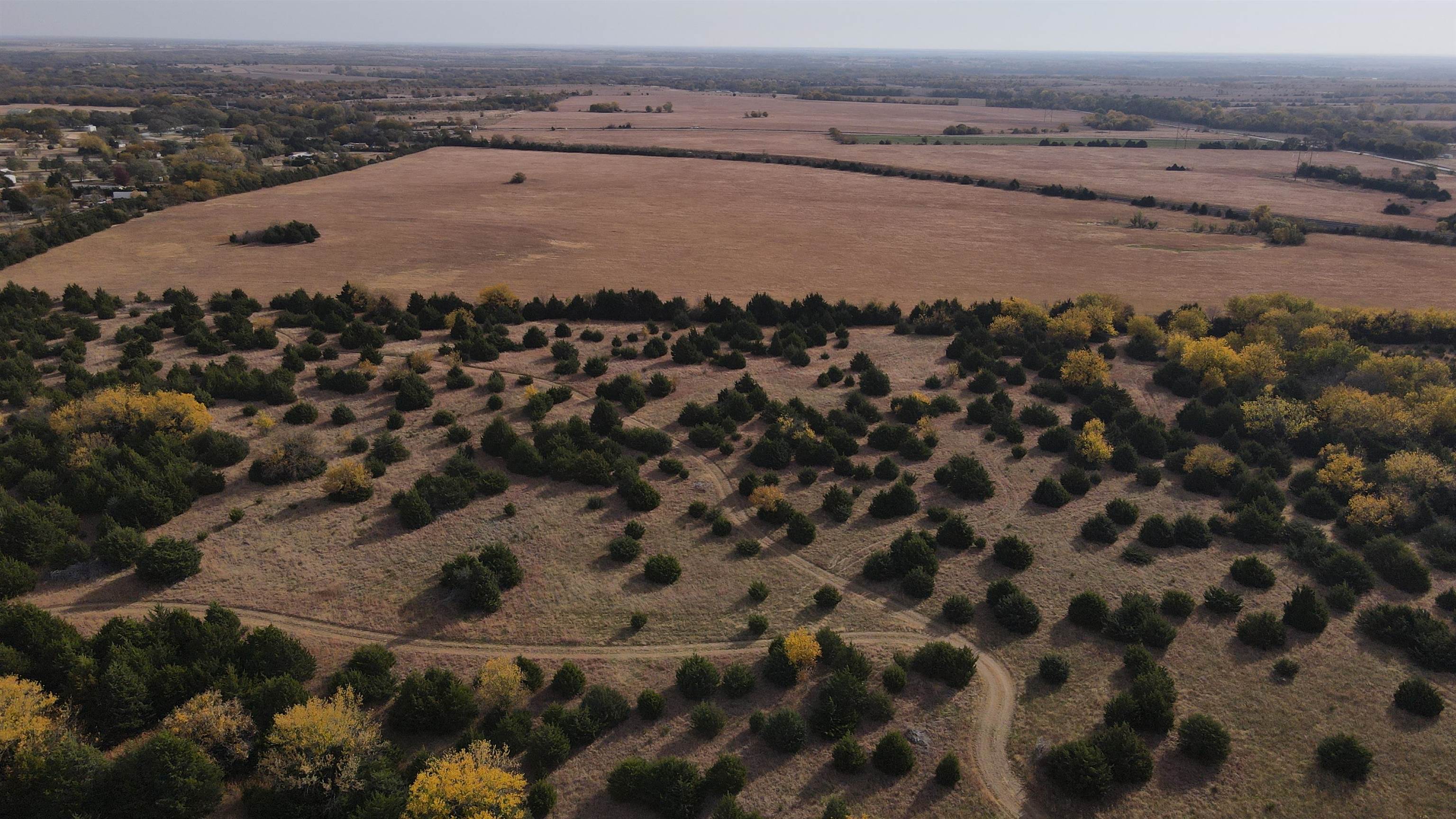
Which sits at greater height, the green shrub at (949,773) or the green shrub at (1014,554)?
the green shrub at (1014,554)

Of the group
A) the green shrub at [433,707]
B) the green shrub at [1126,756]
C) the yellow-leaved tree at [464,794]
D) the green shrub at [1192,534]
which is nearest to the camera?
the yellow-leaved tree at [464,794]

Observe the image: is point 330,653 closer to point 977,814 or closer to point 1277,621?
point 977,814

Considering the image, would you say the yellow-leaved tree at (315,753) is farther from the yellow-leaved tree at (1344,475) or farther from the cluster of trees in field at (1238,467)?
the yellow-leaved tree at (1344,475)

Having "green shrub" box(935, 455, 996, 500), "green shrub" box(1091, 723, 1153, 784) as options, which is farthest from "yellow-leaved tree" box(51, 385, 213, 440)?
"green shrub" box(1091, 723, 1153, 784)

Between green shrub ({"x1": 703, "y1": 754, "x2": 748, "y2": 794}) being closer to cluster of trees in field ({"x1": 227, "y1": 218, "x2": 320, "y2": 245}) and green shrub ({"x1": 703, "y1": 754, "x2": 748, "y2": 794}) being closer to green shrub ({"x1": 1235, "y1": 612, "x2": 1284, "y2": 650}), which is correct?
green shrub ({"x1": 1235, "y1": 612, "x2": 1284, "y2": 650})

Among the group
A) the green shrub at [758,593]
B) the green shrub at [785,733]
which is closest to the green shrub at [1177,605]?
the green shrub at [758,593]

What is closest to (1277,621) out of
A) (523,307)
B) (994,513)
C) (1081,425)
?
(994,513)
